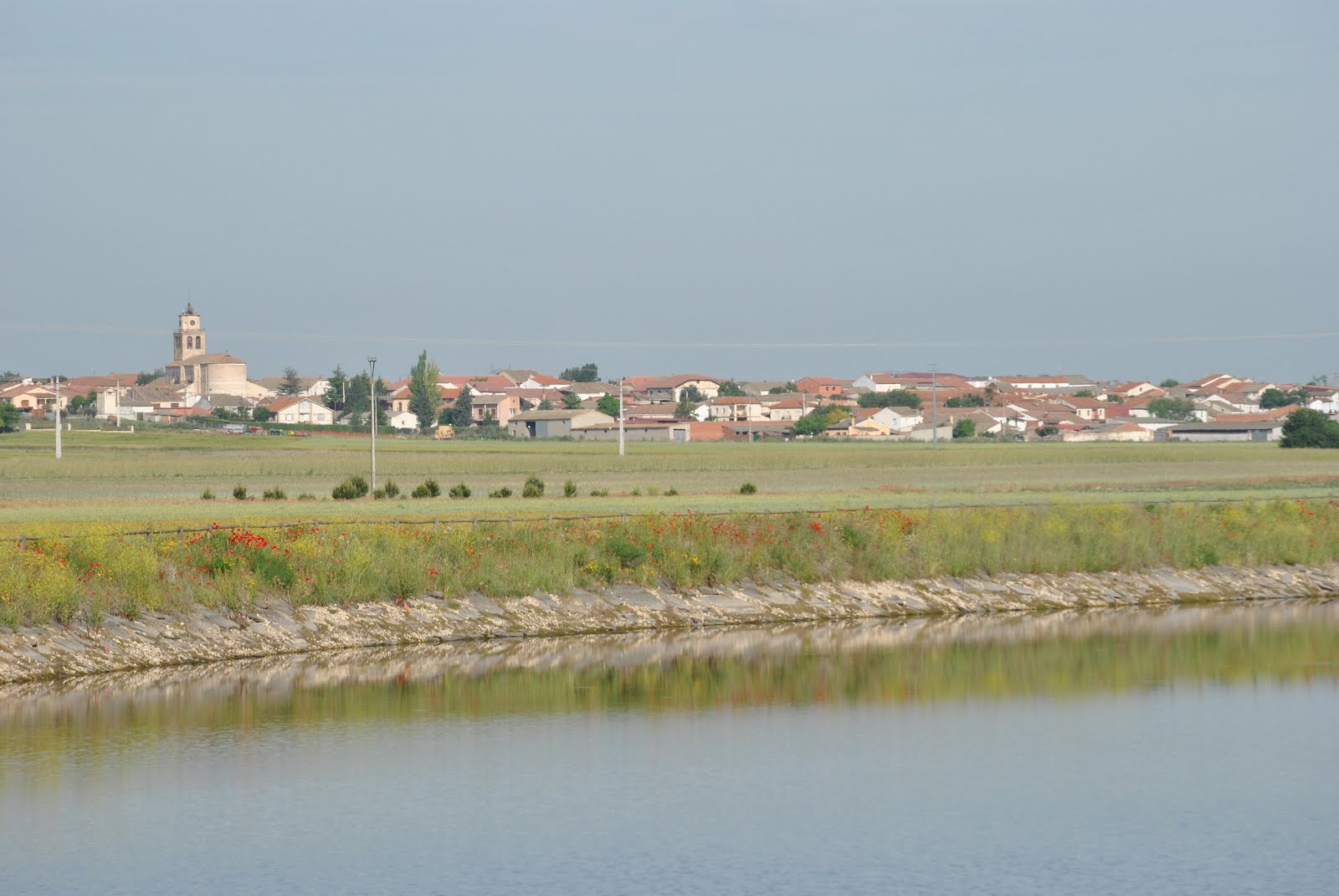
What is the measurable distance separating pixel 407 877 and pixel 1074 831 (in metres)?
7.27

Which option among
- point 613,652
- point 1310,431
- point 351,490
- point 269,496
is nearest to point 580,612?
point 613,652

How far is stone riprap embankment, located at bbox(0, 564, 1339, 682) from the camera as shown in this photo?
99.8 feet

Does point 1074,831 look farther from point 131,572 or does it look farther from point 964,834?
point 131,572

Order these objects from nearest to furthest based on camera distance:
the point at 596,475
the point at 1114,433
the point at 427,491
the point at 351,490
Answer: the point at 351,490
the point at 427,491
the point at 596,475
the point at 1114,433

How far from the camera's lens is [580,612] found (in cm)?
3697

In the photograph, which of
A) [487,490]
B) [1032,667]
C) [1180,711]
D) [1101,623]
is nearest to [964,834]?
[1180,711]

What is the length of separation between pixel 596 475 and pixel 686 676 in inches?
2391

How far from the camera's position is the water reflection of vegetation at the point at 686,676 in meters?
26.4

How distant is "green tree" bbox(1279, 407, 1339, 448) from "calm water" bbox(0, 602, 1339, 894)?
304 feet

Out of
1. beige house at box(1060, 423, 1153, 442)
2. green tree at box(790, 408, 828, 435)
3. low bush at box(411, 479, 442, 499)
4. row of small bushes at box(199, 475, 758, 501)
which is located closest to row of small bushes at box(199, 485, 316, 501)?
row of small bushes at box(199, 475, 758, 501)

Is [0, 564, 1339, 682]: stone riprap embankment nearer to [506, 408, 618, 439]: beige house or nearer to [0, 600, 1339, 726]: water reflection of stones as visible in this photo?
[0, 600, 1339, 726]: water reflection of stones

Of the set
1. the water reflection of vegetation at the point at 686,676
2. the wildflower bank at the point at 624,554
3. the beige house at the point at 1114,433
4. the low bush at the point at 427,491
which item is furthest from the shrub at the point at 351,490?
the beige house at the point at 1114,433

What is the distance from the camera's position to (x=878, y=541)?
138 ft

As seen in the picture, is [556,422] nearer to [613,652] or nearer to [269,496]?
[269,496]
